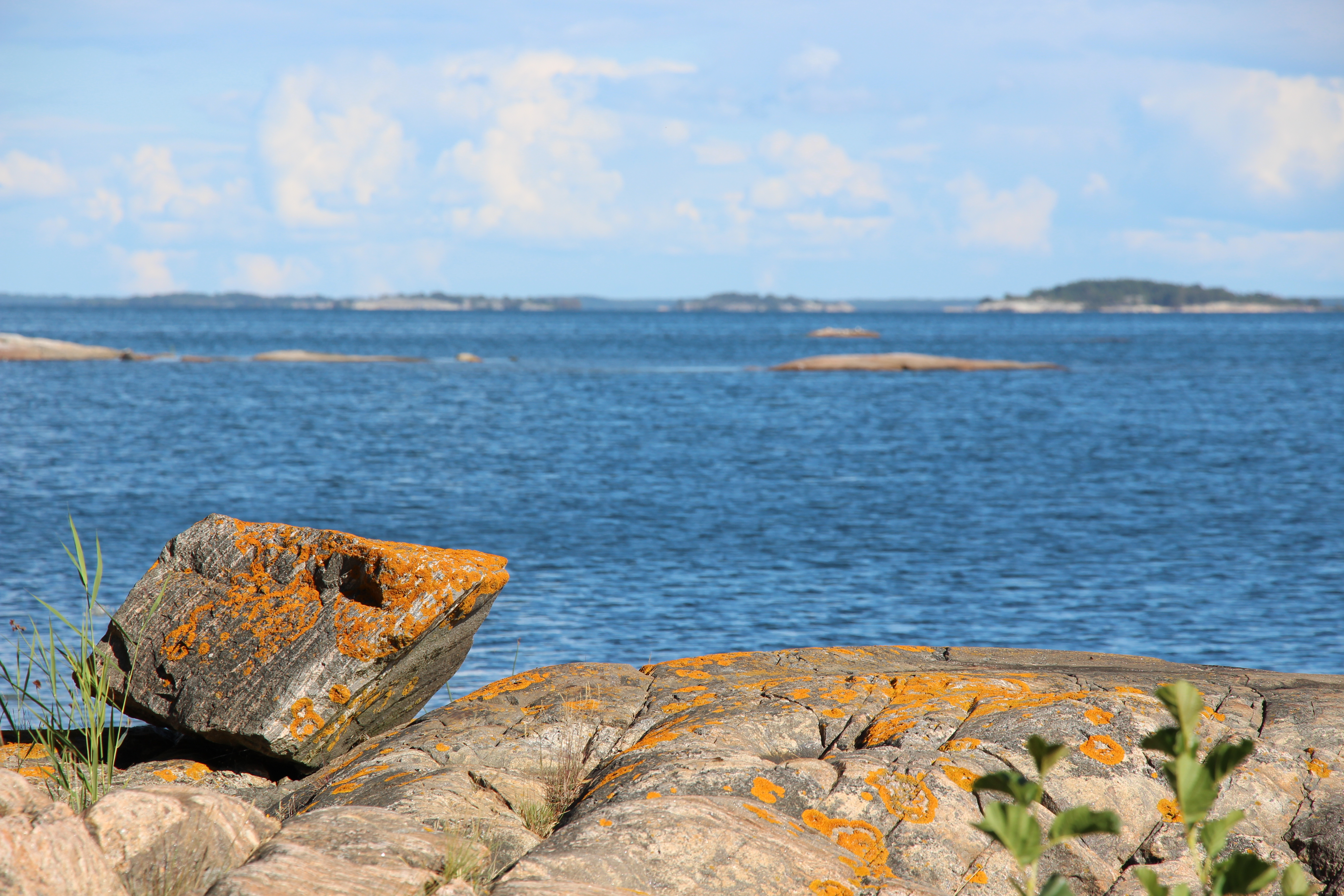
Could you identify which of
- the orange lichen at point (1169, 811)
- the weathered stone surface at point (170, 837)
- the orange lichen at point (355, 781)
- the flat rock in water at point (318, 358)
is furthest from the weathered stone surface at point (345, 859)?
the flat rock in water at point (318, 358)

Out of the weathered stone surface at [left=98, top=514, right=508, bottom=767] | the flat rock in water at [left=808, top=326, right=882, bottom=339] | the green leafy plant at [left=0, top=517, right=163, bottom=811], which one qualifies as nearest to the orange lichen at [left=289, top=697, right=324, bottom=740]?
the weathered stone surface at [left=98, top=514, right=508, bottom=767]

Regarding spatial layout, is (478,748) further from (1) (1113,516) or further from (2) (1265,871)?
(1) (1113,516)

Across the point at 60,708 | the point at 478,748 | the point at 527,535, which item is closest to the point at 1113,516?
the point at 527,535

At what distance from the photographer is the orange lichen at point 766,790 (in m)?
5.81

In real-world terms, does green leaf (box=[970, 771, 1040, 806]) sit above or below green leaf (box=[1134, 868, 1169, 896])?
above

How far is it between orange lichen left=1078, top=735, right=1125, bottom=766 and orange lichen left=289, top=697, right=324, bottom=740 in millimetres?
5047

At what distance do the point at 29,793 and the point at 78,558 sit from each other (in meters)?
1.53

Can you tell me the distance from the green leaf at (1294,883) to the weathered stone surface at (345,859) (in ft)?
9.87

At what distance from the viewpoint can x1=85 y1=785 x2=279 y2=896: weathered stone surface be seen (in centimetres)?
417

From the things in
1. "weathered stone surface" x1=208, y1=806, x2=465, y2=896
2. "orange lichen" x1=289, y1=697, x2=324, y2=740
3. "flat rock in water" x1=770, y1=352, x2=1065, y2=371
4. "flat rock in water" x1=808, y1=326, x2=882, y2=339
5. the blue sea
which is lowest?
the blue sea

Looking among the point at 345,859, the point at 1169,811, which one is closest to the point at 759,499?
the point at 1169,811

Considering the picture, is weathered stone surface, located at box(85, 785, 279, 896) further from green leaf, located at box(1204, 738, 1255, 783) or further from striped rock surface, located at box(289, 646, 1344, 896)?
green leaf, located at box(1204, 738, 1255, 783)

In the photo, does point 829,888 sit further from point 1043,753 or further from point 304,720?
point 304,720

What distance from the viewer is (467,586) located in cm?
770
